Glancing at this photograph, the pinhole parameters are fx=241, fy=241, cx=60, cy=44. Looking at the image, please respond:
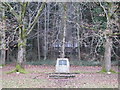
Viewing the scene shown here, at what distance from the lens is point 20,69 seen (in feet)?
47.0

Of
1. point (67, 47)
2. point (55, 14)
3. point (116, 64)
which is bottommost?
point (116, 64)

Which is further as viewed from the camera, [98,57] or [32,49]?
[32,49]

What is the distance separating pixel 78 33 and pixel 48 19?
372 cm

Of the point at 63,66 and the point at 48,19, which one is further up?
the point at 48,19

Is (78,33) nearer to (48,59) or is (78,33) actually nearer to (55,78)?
(48,59)

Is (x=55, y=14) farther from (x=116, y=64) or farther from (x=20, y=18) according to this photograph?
(x=20, y=18)

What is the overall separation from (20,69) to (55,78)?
3.25 meters

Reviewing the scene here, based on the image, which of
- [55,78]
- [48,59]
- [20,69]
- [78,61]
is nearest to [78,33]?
[78,61]

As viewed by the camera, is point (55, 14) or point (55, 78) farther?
point (55, 14)

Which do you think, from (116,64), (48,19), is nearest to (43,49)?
(48,19)

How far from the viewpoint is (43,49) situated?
86.6ft

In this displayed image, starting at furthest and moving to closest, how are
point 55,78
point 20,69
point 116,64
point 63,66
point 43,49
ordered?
point 43,49, point 116,64, point 20,69, point 63,66, point 55,78

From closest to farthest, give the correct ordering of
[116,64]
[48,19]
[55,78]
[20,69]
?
[55,78] < [20,69] < [116,64] < [48,19]

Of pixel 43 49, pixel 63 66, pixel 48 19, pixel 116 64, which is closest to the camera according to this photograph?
pixel 63 66
